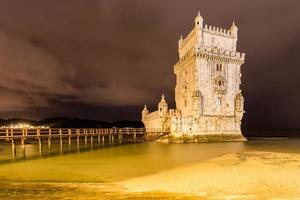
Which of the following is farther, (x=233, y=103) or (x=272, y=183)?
(x=233, y=103)

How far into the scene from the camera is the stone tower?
41.1 m

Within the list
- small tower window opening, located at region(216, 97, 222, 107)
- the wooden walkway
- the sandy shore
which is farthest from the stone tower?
the sandy shore

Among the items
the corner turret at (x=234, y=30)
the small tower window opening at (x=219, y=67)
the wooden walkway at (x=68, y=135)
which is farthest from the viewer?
the corner turret at (x=234, y=30)

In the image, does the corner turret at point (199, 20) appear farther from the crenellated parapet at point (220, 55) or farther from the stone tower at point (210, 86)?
the crenellated parapet at point (220, 55)

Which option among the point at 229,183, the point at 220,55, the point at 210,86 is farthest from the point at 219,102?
the point at 229,183

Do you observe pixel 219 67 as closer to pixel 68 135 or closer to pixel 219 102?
pixel 219 102

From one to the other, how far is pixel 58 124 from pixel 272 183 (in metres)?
162

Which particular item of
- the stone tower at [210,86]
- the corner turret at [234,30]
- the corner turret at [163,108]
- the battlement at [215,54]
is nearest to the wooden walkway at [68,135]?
the corner turret at [163,108]

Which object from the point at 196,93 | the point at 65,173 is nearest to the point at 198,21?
the point at 196,93

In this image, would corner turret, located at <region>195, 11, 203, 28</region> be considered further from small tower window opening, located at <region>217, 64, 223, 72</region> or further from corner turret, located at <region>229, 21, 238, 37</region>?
small tower window opening, located at <region>217, 64, 223, 72</region>

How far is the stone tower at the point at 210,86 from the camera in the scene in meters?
41.1

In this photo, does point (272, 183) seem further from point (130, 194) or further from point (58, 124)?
point (58, 124)

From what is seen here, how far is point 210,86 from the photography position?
4225cm

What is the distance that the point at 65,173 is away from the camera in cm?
1619
